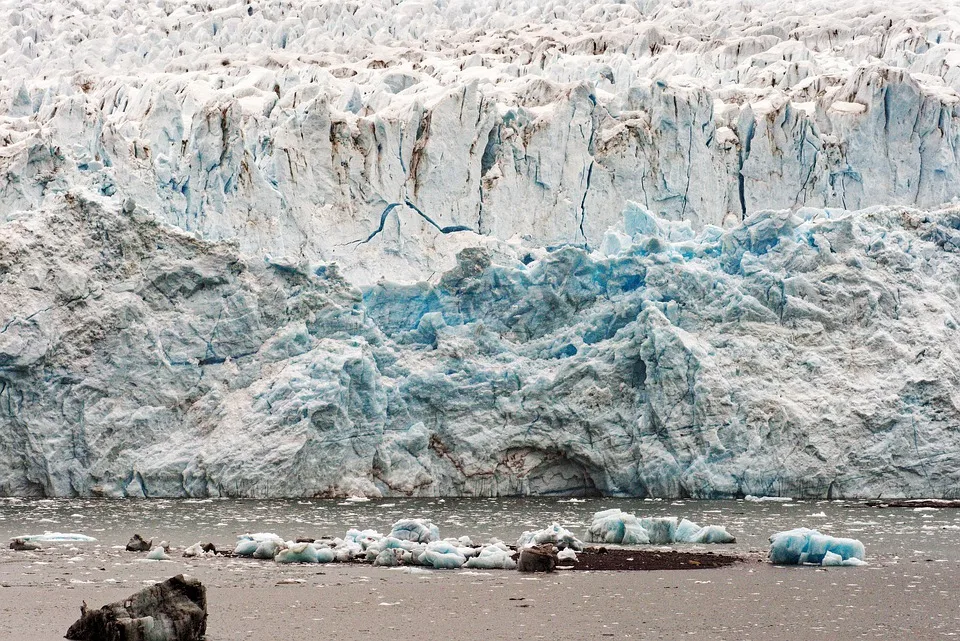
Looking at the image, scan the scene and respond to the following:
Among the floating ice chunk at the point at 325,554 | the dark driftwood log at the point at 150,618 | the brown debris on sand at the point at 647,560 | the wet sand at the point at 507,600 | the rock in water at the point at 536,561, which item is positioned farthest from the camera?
the floating ice chunk at the point at 325,554

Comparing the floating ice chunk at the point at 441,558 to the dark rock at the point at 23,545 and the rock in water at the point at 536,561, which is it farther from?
the dark rock at the point at 23,545

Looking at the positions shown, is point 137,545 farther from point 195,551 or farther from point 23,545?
point 23,545

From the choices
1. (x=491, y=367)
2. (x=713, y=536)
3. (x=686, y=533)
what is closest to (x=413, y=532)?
(x=686, y=533)

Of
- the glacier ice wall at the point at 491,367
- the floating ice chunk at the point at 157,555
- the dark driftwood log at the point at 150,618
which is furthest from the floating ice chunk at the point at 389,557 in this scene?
the glacier ice wall at the point at 491,367

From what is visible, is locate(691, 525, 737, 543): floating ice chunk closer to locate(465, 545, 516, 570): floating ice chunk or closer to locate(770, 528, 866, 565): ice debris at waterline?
locate(770, 528, 866, 565): ice debris at waterline

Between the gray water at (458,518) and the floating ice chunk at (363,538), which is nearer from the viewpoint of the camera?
the floating ice chunk at (363,538)

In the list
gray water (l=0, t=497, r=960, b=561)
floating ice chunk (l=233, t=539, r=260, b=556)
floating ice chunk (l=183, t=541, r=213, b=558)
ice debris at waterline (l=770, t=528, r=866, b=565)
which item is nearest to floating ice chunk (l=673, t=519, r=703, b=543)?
gray water (l=0, t=497, r=960, b=561)
